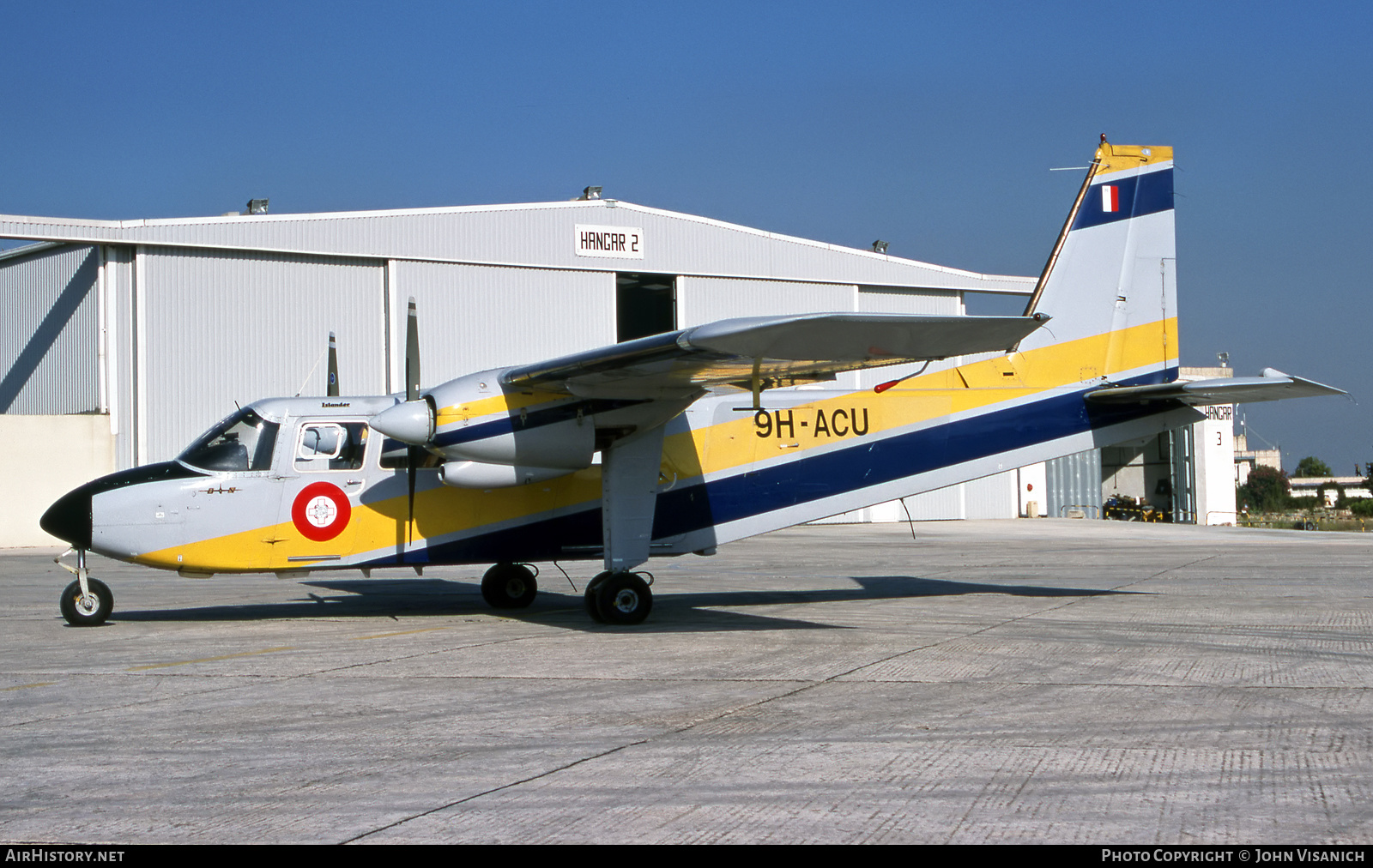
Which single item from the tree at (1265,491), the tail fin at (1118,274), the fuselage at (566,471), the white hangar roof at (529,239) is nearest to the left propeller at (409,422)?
the fuselage at (566,471)

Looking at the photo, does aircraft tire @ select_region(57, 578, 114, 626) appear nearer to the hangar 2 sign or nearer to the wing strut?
the wing strut

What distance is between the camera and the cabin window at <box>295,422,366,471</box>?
13820 millimetres

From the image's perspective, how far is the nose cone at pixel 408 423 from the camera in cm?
1266

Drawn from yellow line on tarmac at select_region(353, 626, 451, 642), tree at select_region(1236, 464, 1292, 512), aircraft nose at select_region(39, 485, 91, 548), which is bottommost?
tree at select_region(1236, 464, 1292, 512)

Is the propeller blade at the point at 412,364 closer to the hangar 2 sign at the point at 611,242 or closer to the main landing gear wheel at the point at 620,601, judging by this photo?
the main landing gear wheel at the point at 620,601

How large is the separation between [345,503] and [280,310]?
69.2 feet

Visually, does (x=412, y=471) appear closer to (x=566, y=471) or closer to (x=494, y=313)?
(x=566, y=471)

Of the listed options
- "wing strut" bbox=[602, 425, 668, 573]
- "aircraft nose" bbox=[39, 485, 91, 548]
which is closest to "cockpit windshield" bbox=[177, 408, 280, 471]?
"aircraft nose" bbox=[39, 485, 91, 548]

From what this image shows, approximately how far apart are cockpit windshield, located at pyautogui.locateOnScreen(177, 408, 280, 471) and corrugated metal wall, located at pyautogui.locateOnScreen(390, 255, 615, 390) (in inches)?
777

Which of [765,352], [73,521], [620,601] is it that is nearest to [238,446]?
[73,521]

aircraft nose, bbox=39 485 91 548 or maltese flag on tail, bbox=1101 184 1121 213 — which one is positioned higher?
maltese flag on tail, bbox=1101 184 1121 213

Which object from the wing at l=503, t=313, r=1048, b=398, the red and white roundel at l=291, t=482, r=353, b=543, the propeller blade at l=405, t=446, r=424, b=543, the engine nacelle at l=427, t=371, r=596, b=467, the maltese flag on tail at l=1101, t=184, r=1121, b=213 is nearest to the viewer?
the wing at l=503, t=313, r=1048, b=398

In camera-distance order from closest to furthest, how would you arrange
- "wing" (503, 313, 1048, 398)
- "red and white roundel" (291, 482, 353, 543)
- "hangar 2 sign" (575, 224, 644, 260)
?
"wing" (503, 313, 1048, 398) < "red and white roundel" (291, 482, 353, 543) < "hangar 2 sign" (575, 224, 644, 260)

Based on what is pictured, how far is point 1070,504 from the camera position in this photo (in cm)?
4984
